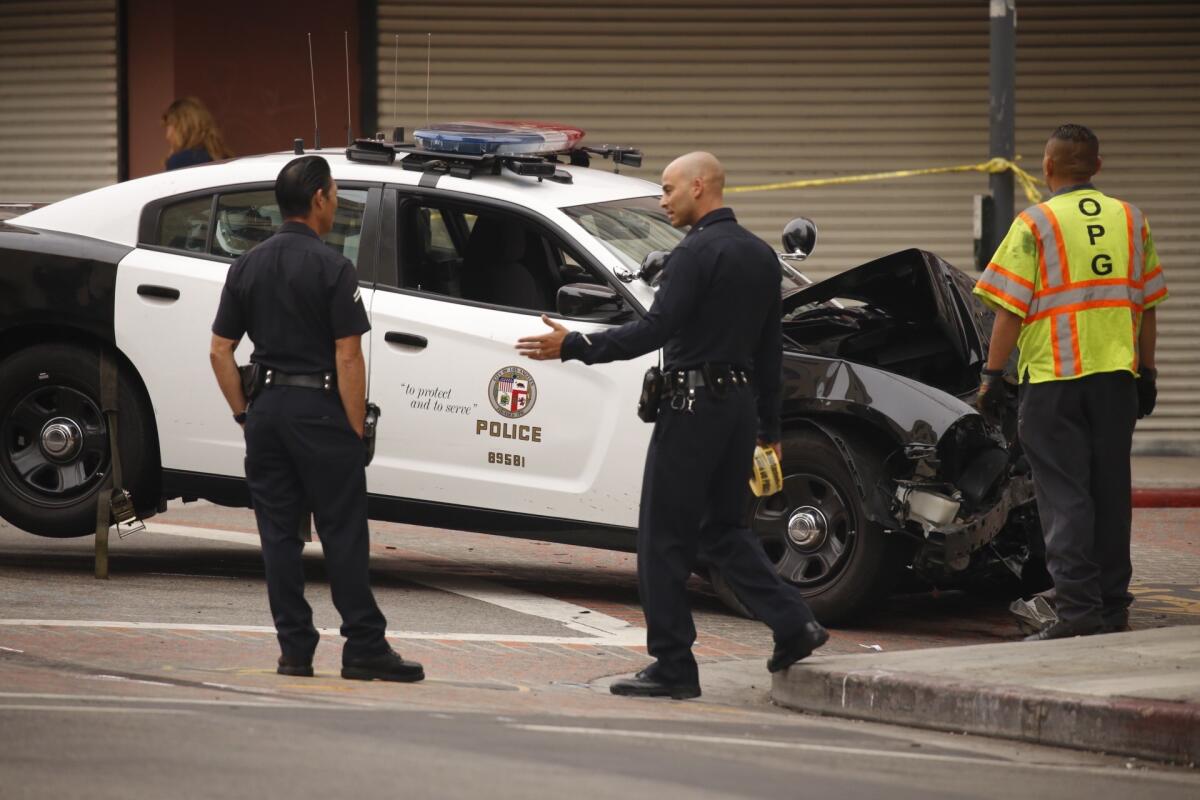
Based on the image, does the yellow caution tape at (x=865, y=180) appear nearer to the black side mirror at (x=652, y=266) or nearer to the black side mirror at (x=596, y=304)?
the black side mirror at (x=596, y=304)

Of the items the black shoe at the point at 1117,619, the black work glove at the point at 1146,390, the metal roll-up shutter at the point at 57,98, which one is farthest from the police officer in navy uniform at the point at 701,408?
the metal roll-up shutter at the point at 57,98

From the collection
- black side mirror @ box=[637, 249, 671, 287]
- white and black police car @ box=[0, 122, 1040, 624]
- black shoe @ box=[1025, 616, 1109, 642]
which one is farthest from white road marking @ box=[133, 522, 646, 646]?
black shoe @ box=[1025, 616, 1109, 642]

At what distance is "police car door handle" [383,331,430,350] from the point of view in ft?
28.1

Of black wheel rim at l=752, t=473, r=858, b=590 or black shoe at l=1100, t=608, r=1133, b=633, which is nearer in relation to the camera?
black shoe at l=1100, t=608, r=1133, b=633

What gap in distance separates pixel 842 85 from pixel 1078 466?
26.5ft

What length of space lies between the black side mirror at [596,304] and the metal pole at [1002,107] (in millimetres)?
4743

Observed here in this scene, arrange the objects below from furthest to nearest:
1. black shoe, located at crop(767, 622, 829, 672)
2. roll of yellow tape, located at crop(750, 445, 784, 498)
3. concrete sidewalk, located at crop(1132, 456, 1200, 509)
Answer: concrete sidewalk, located at crop(1132, 456, 1200, 509) → roll of yellow tape, located at crop(750, 445, 784, 498) → black shoe, located at crop(767, 622, 829, 672)

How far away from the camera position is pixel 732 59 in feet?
50.8

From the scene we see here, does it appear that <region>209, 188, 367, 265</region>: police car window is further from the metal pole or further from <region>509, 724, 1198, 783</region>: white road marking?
the metal pole

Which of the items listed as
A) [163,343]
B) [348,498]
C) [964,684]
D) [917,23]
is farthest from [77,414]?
[917,23]

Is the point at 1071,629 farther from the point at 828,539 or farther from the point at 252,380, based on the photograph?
the point at 252,380

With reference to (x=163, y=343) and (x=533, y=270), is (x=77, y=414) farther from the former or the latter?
(x=533, y=270)

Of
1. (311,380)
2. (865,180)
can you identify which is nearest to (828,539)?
(311,380)

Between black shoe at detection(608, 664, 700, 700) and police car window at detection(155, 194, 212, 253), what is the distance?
317 cm
